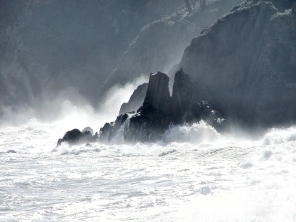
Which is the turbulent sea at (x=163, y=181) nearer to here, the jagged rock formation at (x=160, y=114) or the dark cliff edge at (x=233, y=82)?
the jagged rock formation at (x=160, y=114)

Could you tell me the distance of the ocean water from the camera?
24812 millimetres

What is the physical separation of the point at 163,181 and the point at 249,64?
31634 mm

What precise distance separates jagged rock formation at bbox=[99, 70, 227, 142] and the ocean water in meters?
2.56

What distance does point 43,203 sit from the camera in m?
28.6

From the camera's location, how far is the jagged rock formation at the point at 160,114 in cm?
5284

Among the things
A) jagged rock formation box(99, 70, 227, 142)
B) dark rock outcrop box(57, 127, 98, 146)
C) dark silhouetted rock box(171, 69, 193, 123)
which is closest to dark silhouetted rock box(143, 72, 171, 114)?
jagged rock formation box(99, 70, 227, 142)

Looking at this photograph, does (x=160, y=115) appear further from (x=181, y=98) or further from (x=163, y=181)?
(x=163, y=181)

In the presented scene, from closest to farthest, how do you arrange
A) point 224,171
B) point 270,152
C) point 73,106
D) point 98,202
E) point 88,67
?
1. point 98,202
2. point 224,171
3. point 270,152
4. point 73,106
5. point 88,67

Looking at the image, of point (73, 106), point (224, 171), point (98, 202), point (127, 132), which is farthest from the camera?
point (73, 106)

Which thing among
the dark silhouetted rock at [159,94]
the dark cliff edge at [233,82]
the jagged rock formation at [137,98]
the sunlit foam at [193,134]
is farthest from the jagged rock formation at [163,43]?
the sunlit foam at [193,134]

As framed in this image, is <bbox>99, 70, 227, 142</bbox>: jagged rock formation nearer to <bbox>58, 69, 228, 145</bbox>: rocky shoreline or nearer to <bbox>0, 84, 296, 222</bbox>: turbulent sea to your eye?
<bbox>58, 69, 228, 145</bbox>: rocky shoreline

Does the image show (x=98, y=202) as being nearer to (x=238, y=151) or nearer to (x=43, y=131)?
(x=238, y=151)

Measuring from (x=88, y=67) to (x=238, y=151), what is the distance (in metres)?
75.8

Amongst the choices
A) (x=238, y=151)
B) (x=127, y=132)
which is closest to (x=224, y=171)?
(x=238, y=151)
